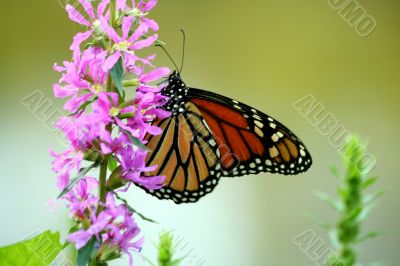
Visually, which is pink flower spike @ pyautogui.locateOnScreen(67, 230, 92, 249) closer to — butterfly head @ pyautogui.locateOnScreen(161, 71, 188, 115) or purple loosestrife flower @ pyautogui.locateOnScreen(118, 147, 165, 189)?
purple loosestrife flower @ pyautogui.locateOnScreen(118, 147, 165, 189)

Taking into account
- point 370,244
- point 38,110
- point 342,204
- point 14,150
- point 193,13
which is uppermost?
point 193,13

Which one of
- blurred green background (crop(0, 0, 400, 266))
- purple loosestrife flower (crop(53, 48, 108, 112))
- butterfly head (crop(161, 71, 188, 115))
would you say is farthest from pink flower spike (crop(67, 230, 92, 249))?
blurred green background (crop(0, 0, 400, 266))

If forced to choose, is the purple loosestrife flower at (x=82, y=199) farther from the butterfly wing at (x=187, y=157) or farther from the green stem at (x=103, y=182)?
the butterfly wing at (x=187, y=157)

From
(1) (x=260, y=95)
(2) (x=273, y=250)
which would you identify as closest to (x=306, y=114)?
(1) (x=260, y=95)

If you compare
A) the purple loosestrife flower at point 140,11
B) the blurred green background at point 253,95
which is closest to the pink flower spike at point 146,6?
the purple loosestrife flower at point 140,11

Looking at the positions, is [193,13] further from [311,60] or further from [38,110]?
[38,110]

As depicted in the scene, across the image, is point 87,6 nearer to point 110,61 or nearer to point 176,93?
point 110,61

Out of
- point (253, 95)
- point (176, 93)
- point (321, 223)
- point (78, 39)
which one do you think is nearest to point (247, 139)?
point (176, 93)
